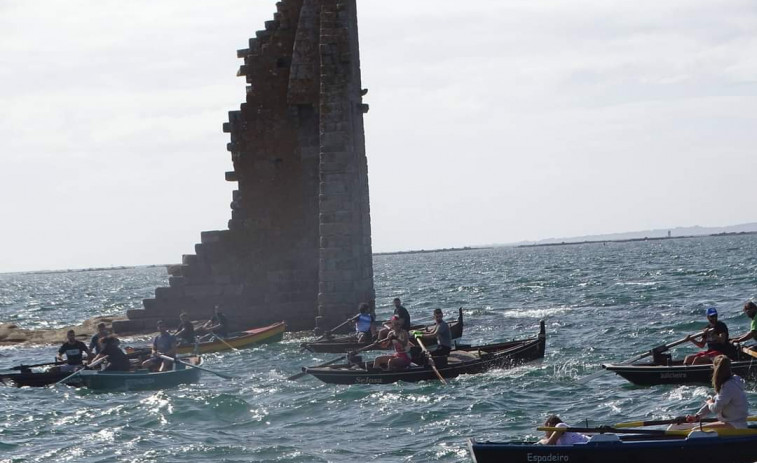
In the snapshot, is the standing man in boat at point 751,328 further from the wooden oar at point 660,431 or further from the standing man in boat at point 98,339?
the standing man in boat at point 98,339

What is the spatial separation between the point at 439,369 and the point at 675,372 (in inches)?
193

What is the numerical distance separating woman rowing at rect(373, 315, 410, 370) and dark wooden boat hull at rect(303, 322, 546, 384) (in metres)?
0.23

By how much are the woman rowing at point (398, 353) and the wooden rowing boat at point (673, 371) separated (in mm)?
4294

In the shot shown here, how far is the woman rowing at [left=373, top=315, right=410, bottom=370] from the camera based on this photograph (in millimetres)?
24797

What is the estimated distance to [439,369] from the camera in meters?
24.5

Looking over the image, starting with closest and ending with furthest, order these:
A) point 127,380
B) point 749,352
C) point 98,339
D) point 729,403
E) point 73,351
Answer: point 729,403 < point 749,352 < point 127,380 < point 73,351 < point 98,339

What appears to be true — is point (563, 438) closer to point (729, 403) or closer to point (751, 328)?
point (729, 403)

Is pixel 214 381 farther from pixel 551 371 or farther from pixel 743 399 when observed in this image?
pixel 743 399

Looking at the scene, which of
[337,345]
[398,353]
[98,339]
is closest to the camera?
[398,353]

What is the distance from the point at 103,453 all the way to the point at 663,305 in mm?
30307

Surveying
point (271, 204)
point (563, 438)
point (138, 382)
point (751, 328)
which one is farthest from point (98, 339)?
point (563, 438)

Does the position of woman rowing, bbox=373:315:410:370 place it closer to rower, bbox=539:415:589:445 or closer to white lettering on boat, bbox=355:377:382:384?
white lettering on boat, bbox=355:377:382:384

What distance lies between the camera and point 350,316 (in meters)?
34.2

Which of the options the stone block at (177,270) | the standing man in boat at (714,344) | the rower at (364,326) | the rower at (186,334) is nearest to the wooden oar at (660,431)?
the standing man in boat at (714,344)
